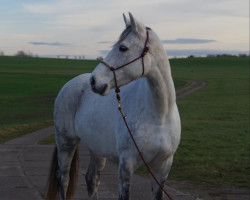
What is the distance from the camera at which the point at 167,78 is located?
149 inches

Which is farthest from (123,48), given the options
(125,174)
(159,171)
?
(159,171)

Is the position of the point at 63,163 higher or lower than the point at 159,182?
lower

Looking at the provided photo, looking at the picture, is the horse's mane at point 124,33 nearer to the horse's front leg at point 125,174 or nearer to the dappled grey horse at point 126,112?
the dappled grey horse at point 126,112

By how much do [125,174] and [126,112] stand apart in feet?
1.94

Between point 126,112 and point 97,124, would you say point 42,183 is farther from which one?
point 126,112

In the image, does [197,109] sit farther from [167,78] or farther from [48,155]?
[167,78]

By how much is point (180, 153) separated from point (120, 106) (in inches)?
255

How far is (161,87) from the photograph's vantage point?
3.78 metres

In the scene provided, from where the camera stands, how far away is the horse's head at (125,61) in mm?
3461

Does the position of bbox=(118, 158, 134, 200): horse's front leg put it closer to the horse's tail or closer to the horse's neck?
the horse's neck

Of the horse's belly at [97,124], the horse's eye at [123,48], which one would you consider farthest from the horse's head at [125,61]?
the horse's belly at [97,124]

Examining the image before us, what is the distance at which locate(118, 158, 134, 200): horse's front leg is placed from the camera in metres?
3.92

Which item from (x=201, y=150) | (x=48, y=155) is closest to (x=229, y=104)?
(x=201, y=150)

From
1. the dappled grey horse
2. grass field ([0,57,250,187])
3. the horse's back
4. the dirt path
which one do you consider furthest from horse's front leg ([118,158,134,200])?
grass field ([0,57,250,187])
